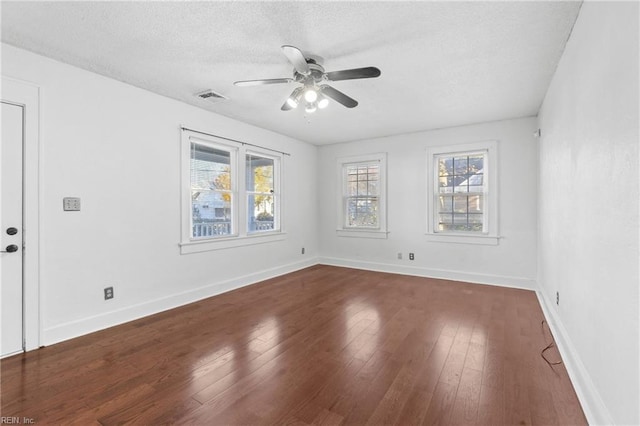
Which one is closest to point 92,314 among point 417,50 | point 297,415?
point 297,415

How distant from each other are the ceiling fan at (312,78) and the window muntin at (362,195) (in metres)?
3.09

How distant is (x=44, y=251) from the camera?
2.69 metres

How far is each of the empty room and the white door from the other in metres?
0.02

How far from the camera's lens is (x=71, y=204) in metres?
2.86

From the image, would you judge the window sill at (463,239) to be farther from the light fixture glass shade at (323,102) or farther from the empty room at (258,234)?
the light fixture glass shade at (323,102)

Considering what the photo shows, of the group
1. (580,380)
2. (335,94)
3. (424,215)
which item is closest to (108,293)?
(335,94)

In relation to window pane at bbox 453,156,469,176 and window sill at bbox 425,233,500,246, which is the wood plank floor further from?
window pane at bbox 453,156,469,176

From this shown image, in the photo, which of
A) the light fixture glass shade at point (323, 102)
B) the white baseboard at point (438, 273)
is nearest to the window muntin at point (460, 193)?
the white baseboard at point (438, 273)

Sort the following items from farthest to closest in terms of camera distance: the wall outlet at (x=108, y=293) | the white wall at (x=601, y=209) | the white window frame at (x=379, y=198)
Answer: the white window frame at (x=379, y=198) → the wall outlet at (x=108, y=293) → the white wall at (x=601, y=209)

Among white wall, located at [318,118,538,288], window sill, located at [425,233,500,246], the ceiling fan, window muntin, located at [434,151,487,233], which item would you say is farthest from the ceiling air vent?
window sill, located at [425,233,500,246]

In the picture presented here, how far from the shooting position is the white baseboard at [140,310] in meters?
2.77

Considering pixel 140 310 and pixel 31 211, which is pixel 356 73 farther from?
pixel 140 310

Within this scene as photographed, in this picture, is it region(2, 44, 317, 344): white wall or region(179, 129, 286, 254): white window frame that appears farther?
region(179, 129, 286, 254): white window frame

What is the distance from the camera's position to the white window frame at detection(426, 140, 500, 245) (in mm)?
4711
